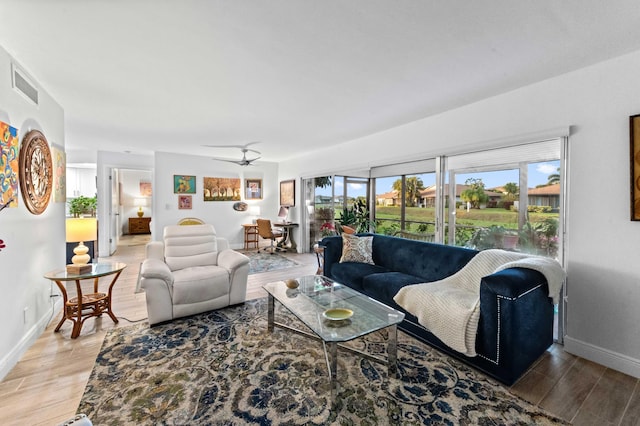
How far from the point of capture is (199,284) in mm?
2996

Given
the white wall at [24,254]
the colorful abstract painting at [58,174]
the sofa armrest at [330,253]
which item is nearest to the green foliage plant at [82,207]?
the colorful abstract painting at [58,174]

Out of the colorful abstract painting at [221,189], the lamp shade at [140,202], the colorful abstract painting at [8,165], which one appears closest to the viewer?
the colorful abstract painting at [8,165]

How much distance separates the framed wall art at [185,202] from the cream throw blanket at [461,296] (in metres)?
5.79

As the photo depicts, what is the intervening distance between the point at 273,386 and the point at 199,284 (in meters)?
1.50

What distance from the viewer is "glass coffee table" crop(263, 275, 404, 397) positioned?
1.87 meters

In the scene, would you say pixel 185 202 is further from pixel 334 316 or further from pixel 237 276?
pixel 334 316

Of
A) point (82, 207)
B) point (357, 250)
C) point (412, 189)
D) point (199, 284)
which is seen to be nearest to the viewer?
point (199, 284)

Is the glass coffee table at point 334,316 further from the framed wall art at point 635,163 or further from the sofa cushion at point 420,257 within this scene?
the framed wall art at point 635,163

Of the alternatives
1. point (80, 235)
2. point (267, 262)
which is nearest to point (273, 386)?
point (80, 235)

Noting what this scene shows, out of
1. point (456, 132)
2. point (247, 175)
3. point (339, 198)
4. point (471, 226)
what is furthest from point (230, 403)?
point (247, 175)

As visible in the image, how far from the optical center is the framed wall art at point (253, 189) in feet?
24.9

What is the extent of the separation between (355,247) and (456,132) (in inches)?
75.4

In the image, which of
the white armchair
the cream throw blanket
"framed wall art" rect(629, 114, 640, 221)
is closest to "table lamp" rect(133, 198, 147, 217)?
the white armchair

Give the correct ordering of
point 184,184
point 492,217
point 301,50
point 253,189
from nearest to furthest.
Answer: point 301,50
point 492,217
point 184,184
point 253,189
